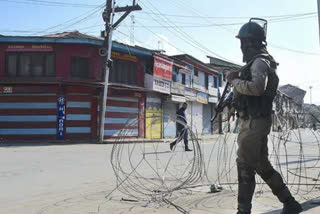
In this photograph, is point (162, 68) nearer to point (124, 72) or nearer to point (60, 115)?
point (124, 72)

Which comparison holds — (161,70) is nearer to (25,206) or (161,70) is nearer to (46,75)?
(46,75)

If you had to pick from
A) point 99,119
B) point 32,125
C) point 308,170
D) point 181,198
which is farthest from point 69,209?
point 32,125

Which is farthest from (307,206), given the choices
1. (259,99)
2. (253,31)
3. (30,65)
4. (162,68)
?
(162,68)

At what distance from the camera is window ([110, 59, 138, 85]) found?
784 inches

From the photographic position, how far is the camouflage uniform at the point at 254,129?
3.00 m

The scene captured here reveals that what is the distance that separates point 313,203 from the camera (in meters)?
3.90

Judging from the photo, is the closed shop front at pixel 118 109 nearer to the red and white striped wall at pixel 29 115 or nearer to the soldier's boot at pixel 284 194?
the red and white striped wall at pixel 29 115

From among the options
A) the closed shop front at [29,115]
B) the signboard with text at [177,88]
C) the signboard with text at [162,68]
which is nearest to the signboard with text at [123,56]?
the signboard with text at [162,68]

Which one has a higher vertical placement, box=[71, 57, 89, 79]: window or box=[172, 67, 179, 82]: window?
box=[172, 67, 179, 82]: window

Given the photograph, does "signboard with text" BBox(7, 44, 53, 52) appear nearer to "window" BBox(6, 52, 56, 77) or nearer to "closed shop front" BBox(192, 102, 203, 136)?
"window" BBox(6, 52, 56, 77)

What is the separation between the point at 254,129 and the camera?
303cm

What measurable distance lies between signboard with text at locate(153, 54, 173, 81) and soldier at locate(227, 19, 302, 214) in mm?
18406

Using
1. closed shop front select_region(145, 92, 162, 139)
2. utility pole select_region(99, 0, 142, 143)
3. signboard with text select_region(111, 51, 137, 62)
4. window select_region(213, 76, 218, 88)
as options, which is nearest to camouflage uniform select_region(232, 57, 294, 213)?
utility pole select_region(99, 0, 142, 143)

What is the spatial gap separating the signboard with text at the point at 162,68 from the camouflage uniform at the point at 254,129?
1855 cm
